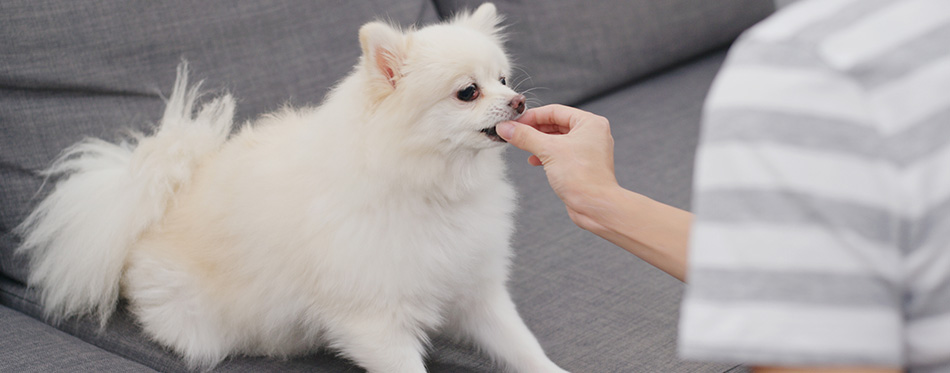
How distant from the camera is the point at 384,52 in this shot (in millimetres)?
1004

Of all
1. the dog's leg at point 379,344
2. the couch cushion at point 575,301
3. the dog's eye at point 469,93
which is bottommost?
the couch cushion at point 575,301

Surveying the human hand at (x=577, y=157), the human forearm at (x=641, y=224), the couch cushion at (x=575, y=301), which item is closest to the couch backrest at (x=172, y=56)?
the couch cushion at (x=575, y=301)

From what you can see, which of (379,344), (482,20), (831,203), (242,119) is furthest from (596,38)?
(831,203)

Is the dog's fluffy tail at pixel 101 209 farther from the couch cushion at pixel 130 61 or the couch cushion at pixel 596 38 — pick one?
the couch cushion at pixel 596 38

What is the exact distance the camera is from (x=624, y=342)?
1.14m

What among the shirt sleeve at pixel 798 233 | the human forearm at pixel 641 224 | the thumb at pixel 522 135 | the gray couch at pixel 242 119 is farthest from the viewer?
the gray couch at pixel 242 119

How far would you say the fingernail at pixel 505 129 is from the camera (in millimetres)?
967

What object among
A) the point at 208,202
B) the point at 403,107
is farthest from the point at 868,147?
the point at 208,202

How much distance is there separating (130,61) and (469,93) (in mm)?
730

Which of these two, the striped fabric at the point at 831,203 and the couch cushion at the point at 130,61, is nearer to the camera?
the striped fabric at the point at 831,203

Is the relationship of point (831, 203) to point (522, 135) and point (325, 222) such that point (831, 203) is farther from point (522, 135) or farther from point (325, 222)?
point (325, 222)

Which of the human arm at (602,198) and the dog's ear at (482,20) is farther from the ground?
the dog's ear at (482,20)

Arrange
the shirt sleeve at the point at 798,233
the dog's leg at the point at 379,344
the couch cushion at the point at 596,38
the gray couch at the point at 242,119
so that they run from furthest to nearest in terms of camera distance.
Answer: the couch cushion at the point at 596,38, the gray couch at the point at 242,119, the dog's leg at the point at 379,344, the shirt sleeve at the point at 798,233

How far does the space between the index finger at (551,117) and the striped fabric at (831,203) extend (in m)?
0.53
